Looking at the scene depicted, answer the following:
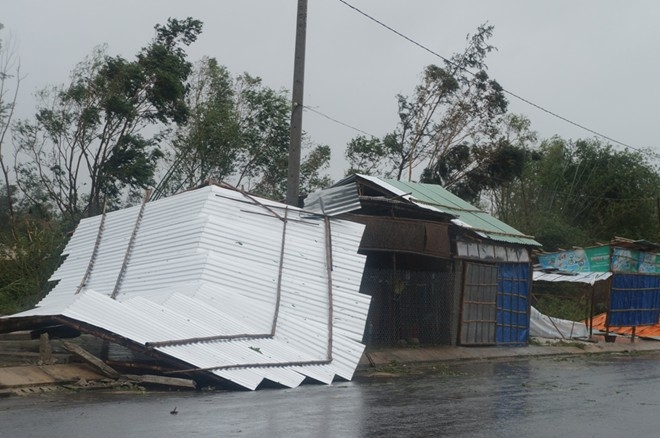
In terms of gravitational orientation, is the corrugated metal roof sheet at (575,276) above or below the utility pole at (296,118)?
below

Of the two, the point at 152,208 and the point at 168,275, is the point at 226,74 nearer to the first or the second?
the point at 152,208

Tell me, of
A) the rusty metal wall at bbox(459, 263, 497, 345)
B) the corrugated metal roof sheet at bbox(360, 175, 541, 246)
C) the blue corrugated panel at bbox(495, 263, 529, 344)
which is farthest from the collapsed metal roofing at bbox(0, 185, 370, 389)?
the blue corrugated panel at bbox(495, 263, 529, 344)

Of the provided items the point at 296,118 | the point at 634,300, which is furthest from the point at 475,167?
the point at 296,118

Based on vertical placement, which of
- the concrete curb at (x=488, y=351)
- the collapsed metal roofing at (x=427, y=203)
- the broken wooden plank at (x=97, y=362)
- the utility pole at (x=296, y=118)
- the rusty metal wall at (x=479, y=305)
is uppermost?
the utility pole at (x=296, y=118)

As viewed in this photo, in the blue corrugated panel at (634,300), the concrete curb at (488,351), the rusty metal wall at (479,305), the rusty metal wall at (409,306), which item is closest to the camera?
the concrete curb at (488,351)

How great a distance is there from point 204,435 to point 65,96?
821 inches

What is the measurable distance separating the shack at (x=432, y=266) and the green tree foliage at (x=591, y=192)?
72.2ft

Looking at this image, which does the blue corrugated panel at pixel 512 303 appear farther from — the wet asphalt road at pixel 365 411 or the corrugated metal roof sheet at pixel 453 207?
the wet asphalt road at pixel 365 411

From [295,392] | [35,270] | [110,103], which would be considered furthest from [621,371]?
[110,103]

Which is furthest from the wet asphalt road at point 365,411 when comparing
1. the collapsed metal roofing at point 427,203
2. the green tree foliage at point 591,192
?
the green tree foliage at point 591,192

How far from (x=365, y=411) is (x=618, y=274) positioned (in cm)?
1877

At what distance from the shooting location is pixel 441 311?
20.4 metres

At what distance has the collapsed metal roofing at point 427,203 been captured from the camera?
695 inches

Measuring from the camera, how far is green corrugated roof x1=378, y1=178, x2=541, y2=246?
792 inches
